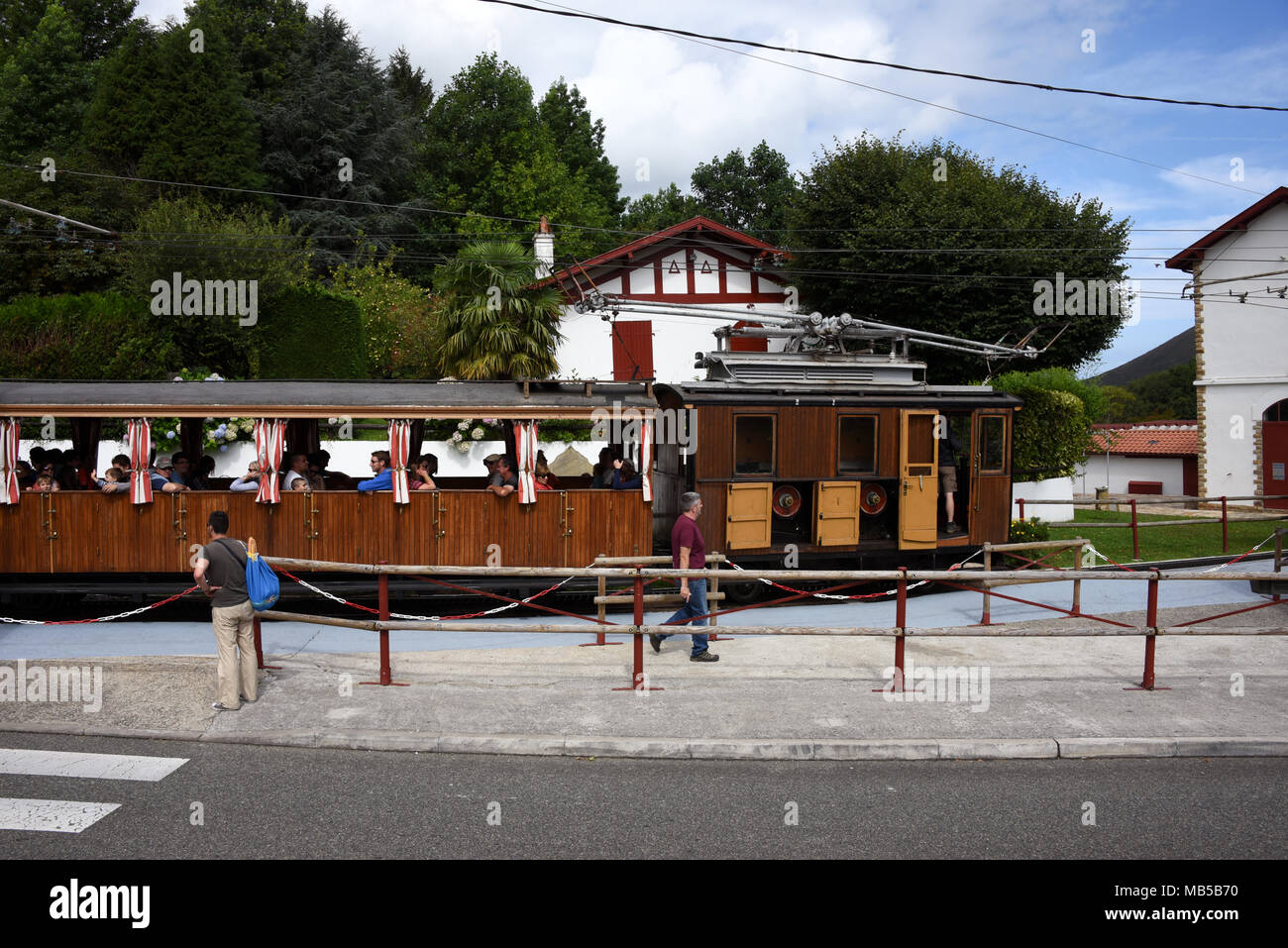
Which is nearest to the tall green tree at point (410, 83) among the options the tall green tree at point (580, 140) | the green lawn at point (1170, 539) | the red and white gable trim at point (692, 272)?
the tall green tree at point (580, 140)

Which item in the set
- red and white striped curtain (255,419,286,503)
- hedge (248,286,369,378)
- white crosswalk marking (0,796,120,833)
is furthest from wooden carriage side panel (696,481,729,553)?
hedge (248,286,369,378)

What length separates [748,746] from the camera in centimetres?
773

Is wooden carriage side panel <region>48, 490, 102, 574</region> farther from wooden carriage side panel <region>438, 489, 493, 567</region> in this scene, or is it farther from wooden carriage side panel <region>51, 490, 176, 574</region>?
wooden carriage side panel <region>438, 489, 493, 567</region>

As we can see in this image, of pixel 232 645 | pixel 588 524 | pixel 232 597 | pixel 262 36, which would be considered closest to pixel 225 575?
pixel 232 597

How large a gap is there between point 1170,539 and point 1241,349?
1244 centimetres

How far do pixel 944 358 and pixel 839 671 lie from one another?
20772mm

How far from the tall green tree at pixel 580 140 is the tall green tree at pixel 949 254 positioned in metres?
32.1

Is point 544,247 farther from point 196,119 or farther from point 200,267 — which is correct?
point 196,119

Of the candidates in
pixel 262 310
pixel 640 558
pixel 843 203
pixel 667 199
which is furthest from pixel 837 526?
pixel 667 199

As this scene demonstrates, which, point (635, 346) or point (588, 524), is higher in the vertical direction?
point (635, 346)

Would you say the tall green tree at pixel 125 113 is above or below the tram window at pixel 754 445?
above

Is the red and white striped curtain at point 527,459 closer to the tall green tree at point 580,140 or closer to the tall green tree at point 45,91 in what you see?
the tall green tree at point 45,91

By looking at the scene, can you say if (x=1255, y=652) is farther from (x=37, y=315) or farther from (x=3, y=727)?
(x=37, y=315)

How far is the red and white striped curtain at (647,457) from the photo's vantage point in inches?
535
